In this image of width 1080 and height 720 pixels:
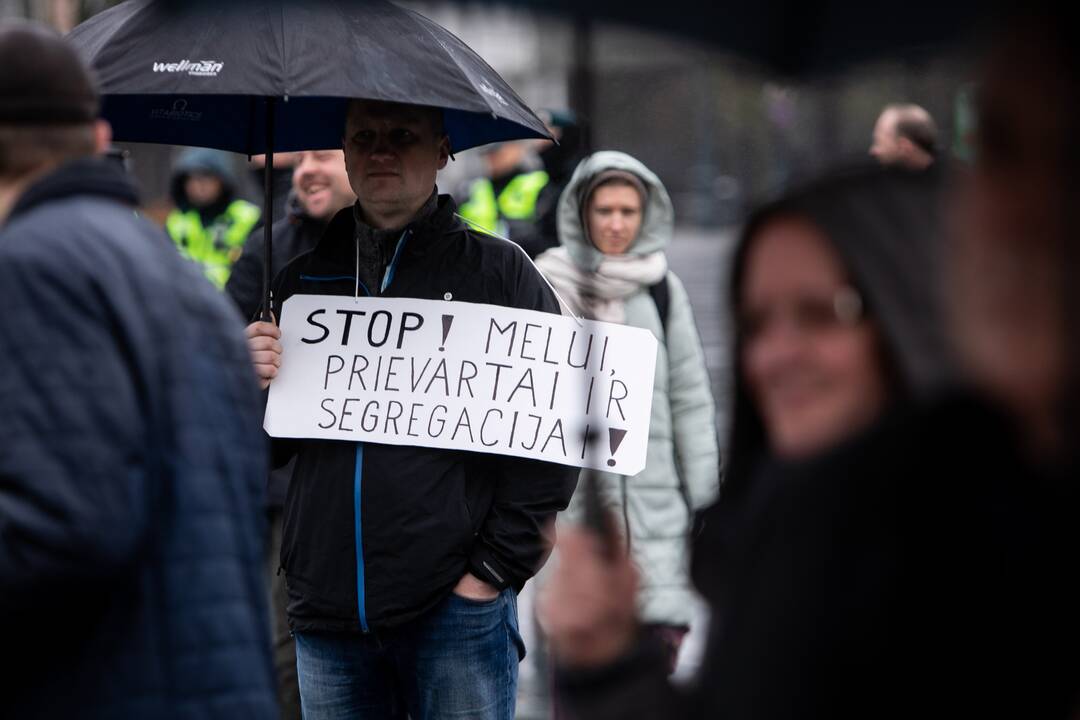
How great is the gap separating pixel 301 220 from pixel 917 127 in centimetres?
243

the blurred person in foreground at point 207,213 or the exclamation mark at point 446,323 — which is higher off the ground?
the blurred person in foreground at point 207,213

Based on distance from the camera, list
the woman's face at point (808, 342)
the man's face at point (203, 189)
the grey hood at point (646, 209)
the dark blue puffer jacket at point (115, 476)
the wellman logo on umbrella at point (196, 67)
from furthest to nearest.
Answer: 1. the man's face at point (203, 189)
2. the grey hood at point (646, 209)
3. the wellman logo on umbrella at point (196, 67)
4. the dark blue puffer jacket at point (115, 476)
5. the woman's face at point (808, 342)

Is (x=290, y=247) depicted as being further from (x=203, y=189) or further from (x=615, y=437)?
(x=203, y=189)

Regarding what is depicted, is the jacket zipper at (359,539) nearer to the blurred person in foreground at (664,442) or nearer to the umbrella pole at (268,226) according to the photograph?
the umbrella pole at (268,226)

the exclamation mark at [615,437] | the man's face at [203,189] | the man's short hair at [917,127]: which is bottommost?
the exclamation mark at [615,437]

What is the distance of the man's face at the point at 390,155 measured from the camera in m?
4.17

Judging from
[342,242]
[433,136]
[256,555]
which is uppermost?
[433,136]

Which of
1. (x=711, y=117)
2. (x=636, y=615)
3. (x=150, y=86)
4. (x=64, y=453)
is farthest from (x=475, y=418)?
(x=711, y=117)

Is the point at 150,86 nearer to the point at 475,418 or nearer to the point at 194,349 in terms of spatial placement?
the point at 475,418

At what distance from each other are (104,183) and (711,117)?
3776 centimetres

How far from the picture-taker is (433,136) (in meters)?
4.28

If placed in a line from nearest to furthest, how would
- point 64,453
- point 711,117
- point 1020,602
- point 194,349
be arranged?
point 1020,602
point 64,453
point 194,349
point 711,117

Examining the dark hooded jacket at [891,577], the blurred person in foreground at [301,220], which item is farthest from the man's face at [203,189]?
the dark hooded jacket at [891,577]

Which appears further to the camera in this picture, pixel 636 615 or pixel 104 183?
pixel 104 183
